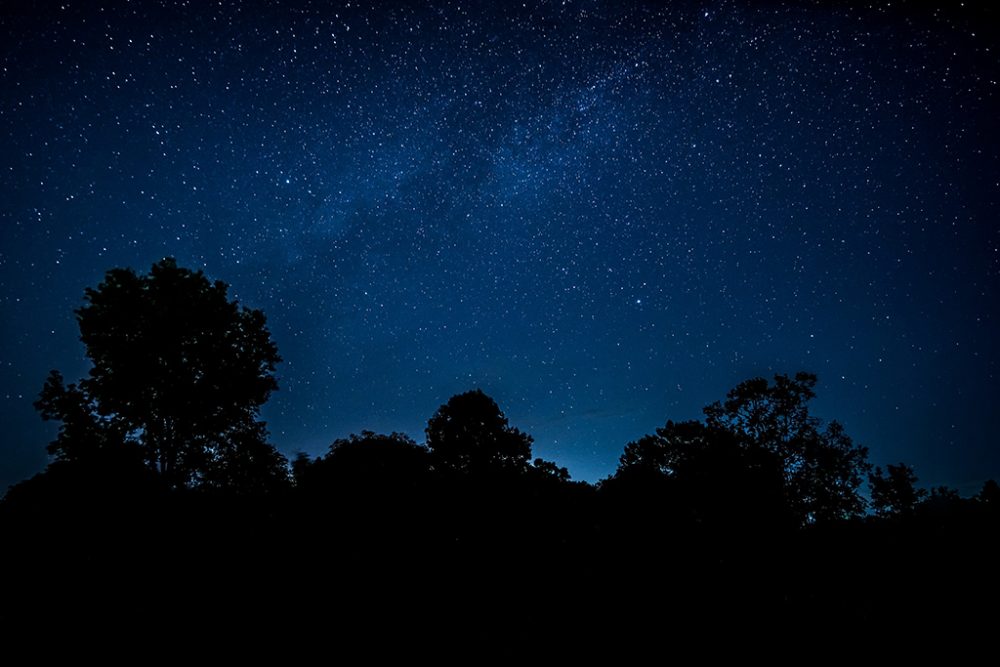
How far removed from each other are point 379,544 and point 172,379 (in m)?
13.6

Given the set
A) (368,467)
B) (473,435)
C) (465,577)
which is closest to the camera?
(465,577)

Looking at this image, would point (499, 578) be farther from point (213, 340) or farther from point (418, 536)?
point (213, 340)

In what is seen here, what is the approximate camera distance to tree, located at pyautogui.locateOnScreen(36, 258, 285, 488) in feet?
55.0

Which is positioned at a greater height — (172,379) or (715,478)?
(172,379)

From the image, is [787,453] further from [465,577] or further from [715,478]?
[465,577]

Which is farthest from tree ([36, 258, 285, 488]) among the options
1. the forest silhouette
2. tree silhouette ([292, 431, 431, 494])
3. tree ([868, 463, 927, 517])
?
tree ([868, 463, 927, 517])

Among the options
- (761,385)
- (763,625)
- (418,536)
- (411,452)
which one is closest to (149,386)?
(418,536)

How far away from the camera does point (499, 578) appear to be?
8.80 m

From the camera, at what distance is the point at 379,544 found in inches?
396

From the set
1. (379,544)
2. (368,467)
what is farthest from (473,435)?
(379,544)

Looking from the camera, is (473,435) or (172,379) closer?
(172,379)

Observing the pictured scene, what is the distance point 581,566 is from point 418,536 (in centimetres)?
405

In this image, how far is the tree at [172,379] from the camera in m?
16.8

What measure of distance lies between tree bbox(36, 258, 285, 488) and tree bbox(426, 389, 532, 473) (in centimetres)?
1960
